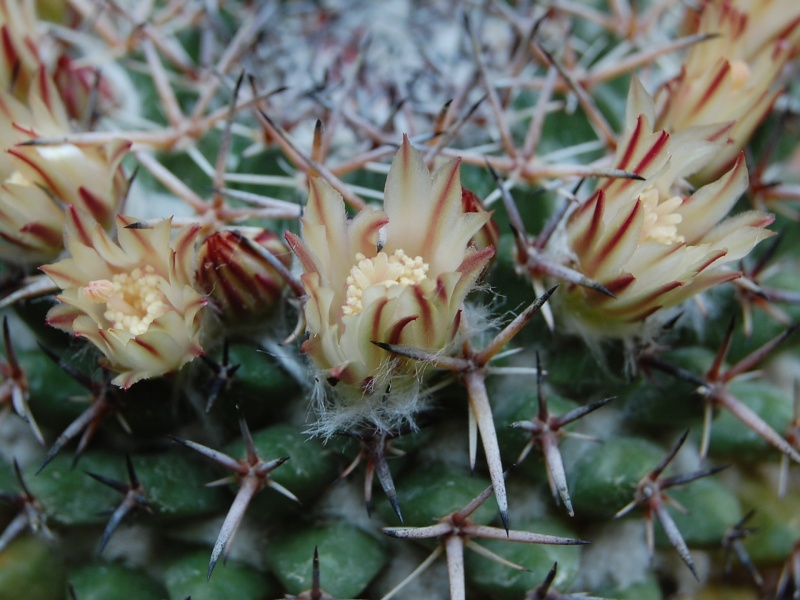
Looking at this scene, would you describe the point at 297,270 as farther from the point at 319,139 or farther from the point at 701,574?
the point at 701,574

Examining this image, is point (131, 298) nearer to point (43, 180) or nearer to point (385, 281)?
point (43, 180)

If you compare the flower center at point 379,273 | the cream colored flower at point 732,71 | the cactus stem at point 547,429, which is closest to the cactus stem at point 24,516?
the flower center at point 379,273

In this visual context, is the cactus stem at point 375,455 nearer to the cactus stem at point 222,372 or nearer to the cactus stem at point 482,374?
the cactus stem at point 482,374

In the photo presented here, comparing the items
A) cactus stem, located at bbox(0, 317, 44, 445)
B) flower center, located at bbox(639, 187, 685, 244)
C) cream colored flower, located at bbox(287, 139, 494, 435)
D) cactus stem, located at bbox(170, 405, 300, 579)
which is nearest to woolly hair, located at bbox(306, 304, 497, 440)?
cream colored flower, located at bbox(287, 139, 494, 435)

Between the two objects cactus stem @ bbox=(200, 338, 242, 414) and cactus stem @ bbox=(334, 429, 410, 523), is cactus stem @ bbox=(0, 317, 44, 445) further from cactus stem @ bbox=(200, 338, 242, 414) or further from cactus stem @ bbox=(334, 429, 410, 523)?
cactus stem @ bbox=(334, 429, 410, 523)

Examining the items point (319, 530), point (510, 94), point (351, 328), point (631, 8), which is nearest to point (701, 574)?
point (319, 530)

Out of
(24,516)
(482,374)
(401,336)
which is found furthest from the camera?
(24,516)

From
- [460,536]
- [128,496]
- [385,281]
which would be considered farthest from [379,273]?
[128,496]
